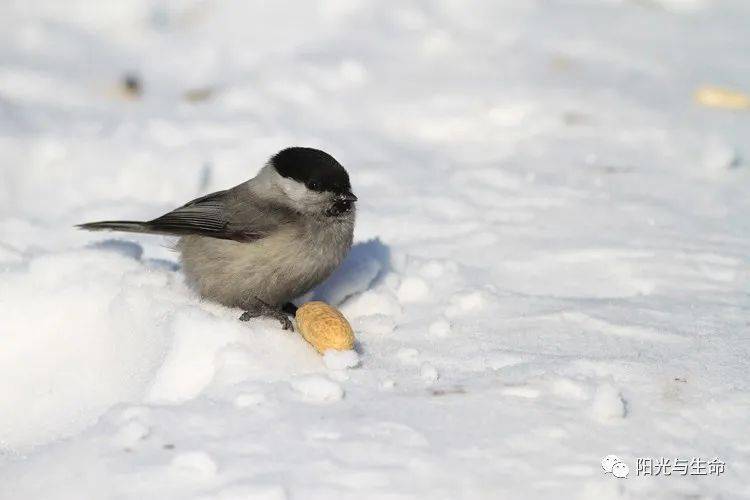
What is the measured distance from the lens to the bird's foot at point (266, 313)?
2.93 metres

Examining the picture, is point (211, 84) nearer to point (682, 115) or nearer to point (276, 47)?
point (276, 47)

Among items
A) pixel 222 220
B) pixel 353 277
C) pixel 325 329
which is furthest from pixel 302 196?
pixel 325 329

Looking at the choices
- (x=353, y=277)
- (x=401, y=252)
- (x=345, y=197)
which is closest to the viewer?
(x=345, y=197)

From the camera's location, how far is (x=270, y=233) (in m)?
3.07

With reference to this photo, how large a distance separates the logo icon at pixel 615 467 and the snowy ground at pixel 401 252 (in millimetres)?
22

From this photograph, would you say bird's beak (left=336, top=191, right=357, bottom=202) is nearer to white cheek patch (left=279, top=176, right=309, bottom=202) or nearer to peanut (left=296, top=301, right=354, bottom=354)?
white cheek patch (left=279, top=176, right=309, bottom=202)

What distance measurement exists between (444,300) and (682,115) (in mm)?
2724

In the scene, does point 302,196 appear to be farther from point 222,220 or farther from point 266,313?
point 266,313

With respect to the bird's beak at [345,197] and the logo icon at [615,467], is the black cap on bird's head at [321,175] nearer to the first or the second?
the bird's beak at [345,197]

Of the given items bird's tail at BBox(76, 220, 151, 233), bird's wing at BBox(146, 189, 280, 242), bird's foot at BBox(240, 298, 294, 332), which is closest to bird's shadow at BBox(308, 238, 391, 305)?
bird's foot at BBox(240, 298, 294, 332)

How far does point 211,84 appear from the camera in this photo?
5.57 meters

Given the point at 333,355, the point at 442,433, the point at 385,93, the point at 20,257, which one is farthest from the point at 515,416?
the point at 385,93

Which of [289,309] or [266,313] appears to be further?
[289,309]

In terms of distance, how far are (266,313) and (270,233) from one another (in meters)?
0.26
